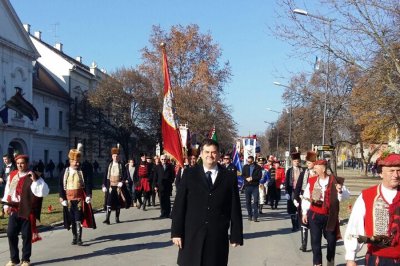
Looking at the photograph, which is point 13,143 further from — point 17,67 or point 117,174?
point 117,174

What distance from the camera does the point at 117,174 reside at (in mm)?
14078

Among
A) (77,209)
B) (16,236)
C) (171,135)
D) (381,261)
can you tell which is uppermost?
(171,135)

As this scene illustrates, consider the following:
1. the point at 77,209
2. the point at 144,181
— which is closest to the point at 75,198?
the point at 77,209

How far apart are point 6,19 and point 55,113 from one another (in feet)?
48.1

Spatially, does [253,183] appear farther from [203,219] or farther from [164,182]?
[203,219]

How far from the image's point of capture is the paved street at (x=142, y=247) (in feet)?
30.3

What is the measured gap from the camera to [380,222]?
4.42 metres

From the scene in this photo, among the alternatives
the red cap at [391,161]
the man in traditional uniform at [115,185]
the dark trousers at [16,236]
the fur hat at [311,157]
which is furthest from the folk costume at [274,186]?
the red cap at [391,161]

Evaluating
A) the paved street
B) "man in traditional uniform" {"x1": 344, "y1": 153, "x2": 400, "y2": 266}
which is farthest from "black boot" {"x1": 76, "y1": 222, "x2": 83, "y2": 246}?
"man in traditional uniform" {"x1": 344, "y1": 153, "x2": 400, "y2": 266}

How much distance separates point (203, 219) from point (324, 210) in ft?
10.6

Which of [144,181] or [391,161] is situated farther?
[144,181]

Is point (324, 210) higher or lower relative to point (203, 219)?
lower

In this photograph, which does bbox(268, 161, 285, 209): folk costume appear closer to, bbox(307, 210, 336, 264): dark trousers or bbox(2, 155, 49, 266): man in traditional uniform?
bbox(307, 210, 336, 264): dark trousers

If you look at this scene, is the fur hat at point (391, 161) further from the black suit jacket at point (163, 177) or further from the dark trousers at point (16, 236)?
the black suit jacket at point (163, 177)
